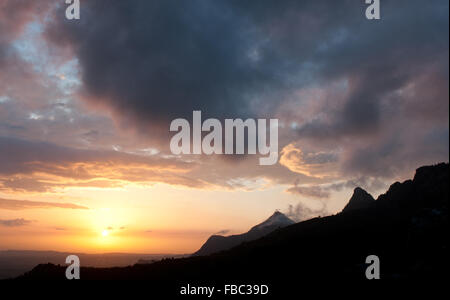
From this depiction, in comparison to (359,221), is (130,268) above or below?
below

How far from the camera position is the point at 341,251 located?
126 meters

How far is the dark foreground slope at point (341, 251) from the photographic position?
320ft

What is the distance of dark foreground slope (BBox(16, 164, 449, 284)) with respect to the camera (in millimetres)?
97500
